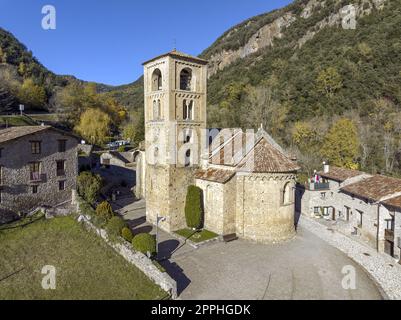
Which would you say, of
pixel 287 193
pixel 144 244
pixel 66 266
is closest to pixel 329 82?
pixel 287 193

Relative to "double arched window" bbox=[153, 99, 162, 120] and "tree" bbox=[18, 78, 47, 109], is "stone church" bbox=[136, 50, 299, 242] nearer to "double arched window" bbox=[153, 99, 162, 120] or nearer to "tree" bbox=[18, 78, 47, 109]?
"double arched window" bbox=[153, 99, 162, 120]

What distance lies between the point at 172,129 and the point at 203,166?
497cm

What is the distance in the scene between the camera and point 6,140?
929 inches

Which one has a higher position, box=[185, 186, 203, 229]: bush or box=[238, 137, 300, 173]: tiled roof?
box=[238, 137, 300, 173]: tiled roof

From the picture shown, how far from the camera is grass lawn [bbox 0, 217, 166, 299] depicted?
52.3ft

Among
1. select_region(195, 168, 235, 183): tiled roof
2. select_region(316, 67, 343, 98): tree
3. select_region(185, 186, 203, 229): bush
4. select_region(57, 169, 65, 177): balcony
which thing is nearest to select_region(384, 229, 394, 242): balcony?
select_region(195, 168, 235, 183): tiled roof

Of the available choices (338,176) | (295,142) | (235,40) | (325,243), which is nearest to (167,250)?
(325,243)

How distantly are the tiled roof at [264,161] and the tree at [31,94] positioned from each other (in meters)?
70.0

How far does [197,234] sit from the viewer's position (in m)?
25.1

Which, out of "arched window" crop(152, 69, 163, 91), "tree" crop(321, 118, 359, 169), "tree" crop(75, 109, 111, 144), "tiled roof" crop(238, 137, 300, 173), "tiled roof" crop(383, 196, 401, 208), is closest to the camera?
"tiled roof" crop(383, 196, 401, 208)

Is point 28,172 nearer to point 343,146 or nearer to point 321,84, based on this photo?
point 343,146

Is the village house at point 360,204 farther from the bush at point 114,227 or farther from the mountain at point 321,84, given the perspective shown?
the bush at point 114,227

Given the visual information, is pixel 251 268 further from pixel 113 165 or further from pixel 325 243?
pixel 113 165

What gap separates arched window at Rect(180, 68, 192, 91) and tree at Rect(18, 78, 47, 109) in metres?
62.8
